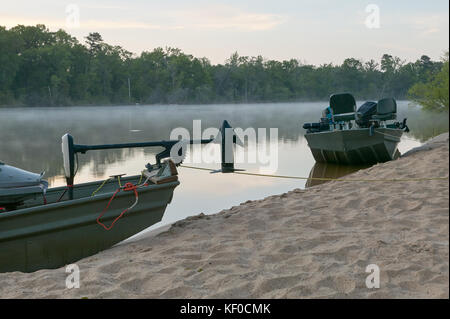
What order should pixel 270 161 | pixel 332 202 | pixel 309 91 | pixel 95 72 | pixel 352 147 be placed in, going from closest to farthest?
pixel 332 202 < pixel 352 147 < pixel 270 161 < pixel 95 72 < pixel 309 91

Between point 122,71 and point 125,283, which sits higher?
point 122,71

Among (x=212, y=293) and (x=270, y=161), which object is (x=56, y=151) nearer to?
(x=270, y=161)

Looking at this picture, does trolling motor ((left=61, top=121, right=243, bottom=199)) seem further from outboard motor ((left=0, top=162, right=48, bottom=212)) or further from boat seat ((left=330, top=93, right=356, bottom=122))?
boat seat ((left=330, top=93, right=356, bottom=122))

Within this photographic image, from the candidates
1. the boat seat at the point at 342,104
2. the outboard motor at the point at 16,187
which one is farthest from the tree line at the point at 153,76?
the outboard motor at the point at 16,187

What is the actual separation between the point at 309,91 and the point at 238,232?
328ft

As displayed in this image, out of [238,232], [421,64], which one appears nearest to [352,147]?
[238,232]

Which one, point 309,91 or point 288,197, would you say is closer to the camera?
point 288,197

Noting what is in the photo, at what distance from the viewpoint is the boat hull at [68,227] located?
17.6 ft

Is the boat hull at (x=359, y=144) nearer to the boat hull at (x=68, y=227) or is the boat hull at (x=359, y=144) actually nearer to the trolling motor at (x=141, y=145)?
the trolling motor at (x=141, y=145)

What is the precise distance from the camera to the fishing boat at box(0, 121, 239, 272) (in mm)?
5398

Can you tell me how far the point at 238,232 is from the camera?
576cm

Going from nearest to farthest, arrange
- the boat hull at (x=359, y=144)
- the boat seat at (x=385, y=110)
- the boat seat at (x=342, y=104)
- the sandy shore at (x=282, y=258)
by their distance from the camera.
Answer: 1. the sandy shore at (x=282, y=258)
2. the boat hull at (x=359, y=144)
3. the boat seat at (x=385, y=110)
4. the boat seat at (x=342, y=104)

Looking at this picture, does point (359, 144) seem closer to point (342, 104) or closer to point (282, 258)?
point (342, 104)

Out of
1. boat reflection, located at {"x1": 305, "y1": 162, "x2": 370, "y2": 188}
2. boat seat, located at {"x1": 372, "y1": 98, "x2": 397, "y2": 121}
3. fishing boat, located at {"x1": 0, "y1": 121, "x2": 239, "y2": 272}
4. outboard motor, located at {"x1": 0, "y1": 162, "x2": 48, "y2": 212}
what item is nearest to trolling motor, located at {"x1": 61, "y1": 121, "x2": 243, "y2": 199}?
fishing boat, located at {"x1": 0, "y1": 121, "x2": 239, "y2": 272}
